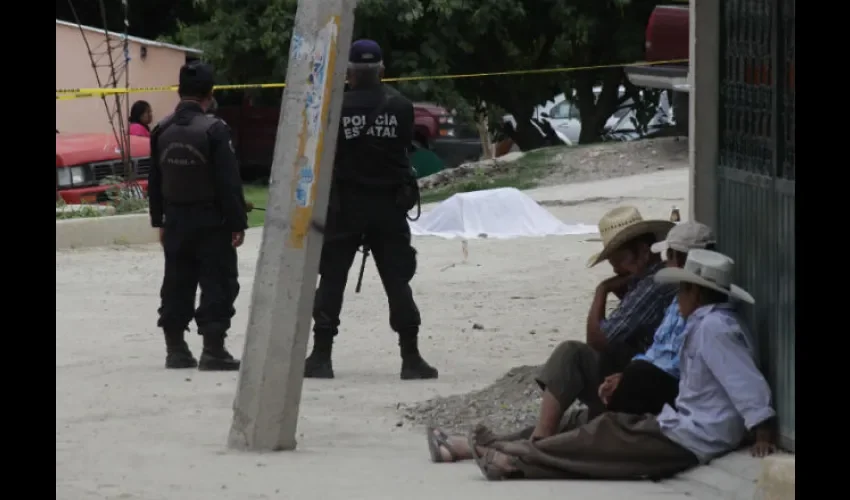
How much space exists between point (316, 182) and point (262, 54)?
63.0 feet

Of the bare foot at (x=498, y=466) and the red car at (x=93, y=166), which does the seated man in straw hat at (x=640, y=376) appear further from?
the red car at (x=93, y=166)

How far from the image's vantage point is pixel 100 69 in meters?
25.0

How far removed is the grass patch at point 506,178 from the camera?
21.1 meters

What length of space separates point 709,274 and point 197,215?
405 centimetres

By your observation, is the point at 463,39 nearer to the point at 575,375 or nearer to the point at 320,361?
the point at 320,361

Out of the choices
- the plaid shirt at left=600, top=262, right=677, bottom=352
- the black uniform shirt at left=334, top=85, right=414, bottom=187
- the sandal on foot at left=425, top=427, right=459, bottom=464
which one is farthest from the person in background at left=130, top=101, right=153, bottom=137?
the plaid shirt at left=600, top=262, right=677, bottom=352

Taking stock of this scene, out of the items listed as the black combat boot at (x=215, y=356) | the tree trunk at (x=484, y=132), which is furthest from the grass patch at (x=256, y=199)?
the black combat boot at (x=215, y=356)

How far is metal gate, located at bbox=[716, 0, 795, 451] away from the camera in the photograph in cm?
667

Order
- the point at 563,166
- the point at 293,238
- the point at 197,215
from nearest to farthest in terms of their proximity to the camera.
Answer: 1. the point at 293,238
2. the point at 197,215
3. the point at 563,166

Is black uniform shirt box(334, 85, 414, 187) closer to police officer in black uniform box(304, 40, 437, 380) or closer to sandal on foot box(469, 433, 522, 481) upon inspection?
police officer in black uniform box(304, 40, 437, 380)

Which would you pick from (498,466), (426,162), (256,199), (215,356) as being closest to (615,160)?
(426,162)

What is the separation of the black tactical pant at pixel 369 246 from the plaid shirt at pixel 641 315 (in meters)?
2.40

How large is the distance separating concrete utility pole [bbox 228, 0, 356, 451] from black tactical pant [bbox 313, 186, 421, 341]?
1839mm
